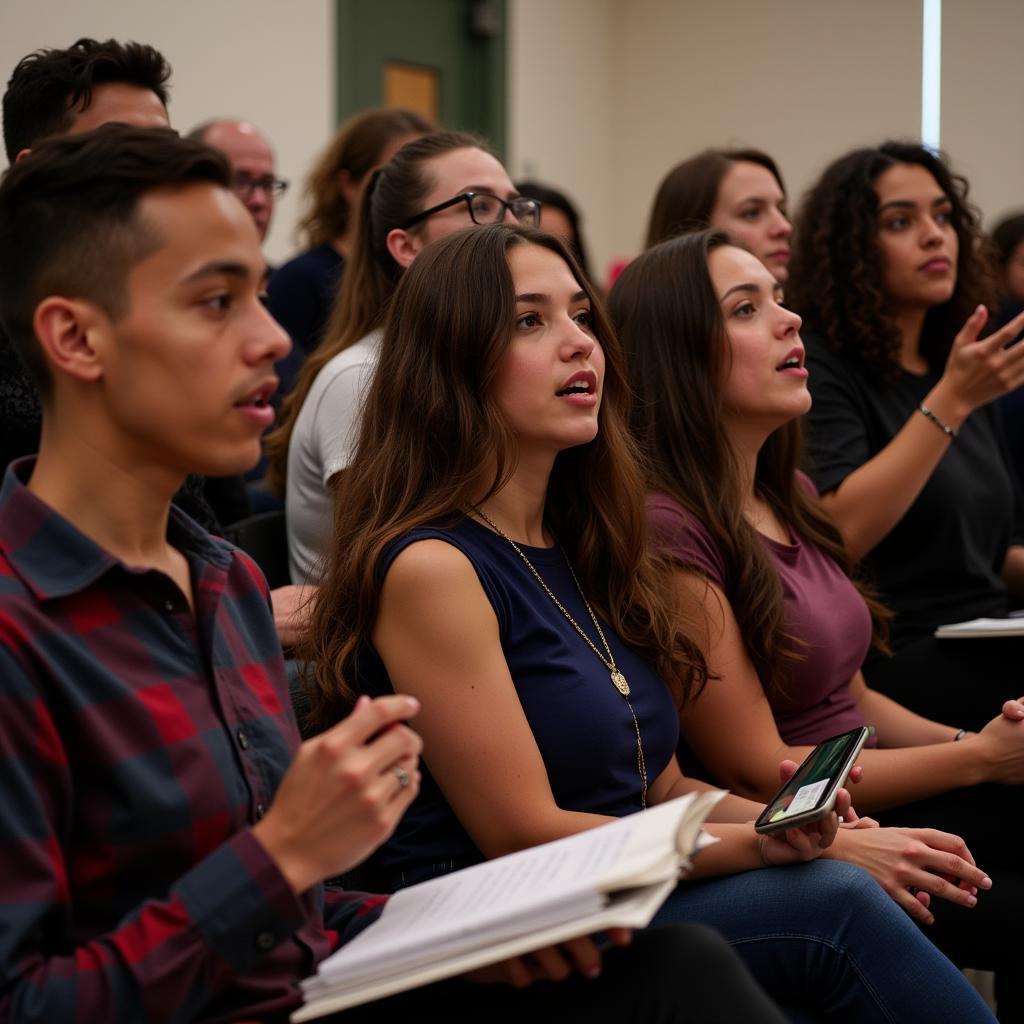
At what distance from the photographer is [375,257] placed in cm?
252

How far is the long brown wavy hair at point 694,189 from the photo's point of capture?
119 inches

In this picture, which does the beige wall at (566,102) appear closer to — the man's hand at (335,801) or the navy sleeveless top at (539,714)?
the navy sleeveless top at (539,714)

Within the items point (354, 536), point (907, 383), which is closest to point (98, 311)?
point (354, 536)

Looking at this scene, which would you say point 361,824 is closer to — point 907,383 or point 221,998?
point 221,998

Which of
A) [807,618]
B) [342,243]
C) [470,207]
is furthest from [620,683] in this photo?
[342,243]

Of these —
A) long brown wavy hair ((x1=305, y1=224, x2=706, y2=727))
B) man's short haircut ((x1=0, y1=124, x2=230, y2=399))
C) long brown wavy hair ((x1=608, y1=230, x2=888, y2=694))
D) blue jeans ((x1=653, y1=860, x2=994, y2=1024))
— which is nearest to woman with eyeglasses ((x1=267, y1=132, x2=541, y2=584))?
long brown wavy hair ((x1=608, y1=230, x2=888, y2=694))

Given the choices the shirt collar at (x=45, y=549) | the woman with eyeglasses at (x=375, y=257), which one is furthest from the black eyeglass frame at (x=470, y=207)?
the shirt collar at (x=45, y=549)

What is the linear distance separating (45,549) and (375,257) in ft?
5.17

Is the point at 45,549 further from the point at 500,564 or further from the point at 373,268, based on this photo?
the point at 373,268

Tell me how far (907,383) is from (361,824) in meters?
2.09

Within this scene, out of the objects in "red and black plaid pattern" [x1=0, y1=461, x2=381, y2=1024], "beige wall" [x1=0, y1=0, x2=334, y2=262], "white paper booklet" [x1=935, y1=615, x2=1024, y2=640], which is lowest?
"white paper booklet" [x1=935, y1=615, x2=1024, y2=640]

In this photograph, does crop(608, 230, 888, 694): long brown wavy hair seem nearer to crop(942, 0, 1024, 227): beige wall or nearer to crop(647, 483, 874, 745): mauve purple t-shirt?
crop(647, 483, 874, 745): mauve purple t-shirt

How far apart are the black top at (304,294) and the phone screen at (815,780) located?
1967 mm

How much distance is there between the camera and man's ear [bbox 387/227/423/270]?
2.43 metres
